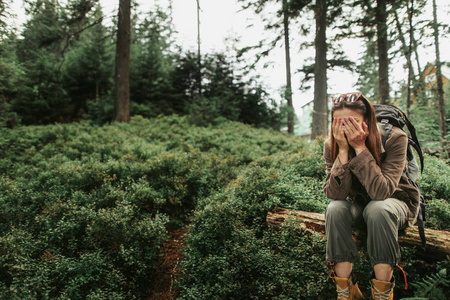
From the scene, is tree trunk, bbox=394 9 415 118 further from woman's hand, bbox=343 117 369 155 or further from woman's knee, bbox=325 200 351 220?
woman's knee, bbox=325 200 351 220

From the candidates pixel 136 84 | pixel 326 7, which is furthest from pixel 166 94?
pixel 326 7

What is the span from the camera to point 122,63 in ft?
36.2

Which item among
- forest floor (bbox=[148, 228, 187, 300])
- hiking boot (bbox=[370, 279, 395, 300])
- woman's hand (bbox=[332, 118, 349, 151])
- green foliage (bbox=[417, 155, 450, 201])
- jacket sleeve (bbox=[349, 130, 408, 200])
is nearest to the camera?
hiking boot (bbox=[370, 279, 395, 300])

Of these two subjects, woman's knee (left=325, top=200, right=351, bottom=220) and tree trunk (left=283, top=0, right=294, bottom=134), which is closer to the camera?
woman's knee (left=325, top=200, right=351, bottom=220)

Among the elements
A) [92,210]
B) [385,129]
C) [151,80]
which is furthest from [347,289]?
[151,80]

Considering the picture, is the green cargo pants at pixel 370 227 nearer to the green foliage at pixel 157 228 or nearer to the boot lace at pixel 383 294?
the boot lace at pixel 383 294

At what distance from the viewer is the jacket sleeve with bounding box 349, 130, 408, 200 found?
2.36 metres

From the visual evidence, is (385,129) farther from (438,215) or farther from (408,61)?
(408,61)

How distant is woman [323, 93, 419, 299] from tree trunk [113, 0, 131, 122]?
1039 cm

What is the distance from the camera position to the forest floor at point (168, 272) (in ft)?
11.0

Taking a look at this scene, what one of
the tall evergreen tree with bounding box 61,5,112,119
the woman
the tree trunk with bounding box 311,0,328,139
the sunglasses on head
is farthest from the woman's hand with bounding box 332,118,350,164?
the tall evergreen tree with bounding box 61,5,112,119

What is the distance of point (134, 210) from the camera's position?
4.33 m

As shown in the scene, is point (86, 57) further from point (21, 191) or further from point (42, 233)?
point (42, 233)

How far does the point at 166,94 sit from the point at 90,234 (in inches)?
462
